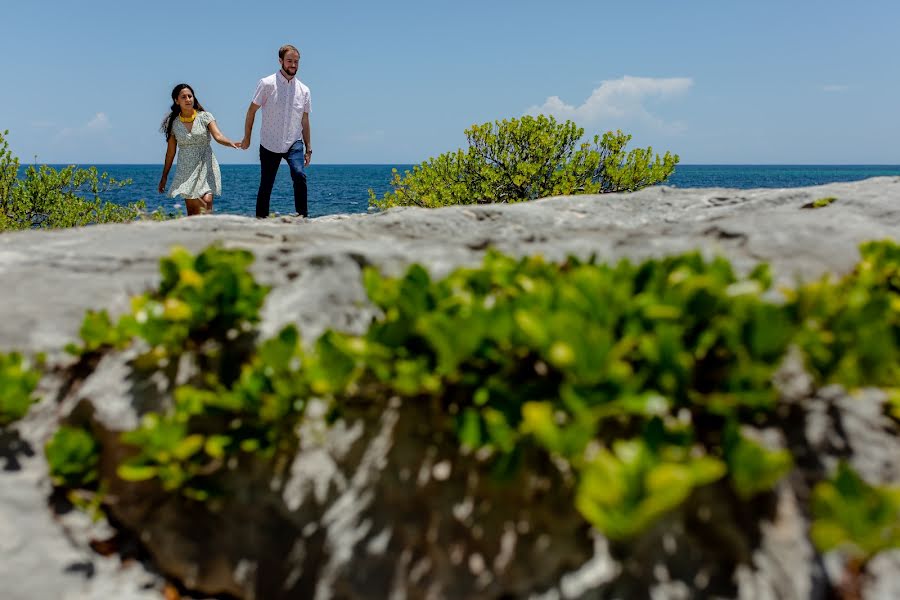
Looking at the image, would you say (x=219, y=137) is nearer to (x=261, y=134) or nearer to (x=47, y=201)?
(x=261, y=134)

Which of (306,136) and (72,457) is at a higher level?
(306,136)

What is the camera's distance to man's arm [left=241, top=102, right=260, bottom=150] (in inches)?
295

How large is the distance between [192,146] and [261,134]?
3.11 ft

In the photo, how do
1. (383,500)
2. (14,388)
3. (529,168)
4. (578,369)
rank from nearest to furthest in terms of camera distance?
(578,369), (383,500), (14,388), (529,168)

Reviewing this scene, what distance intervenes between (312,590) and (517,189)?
13.4 metres

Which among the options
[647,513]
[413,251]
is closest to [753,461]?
[647,513]

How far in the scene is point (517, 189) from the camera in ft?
47.5

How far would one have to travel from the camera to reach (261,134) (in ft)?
25.0

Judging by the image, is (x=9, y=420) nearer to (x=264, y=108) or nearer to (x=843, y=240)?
(x=843, y=240)

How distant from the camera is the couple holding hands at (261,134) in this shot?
7375mm

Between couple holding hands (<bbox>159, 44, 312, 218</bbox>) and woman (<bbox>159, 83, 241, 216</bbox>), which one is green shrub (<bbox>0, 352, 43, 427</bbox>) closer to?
couple holding hands (<bbox>159, 44, 312, 218</bbox>)

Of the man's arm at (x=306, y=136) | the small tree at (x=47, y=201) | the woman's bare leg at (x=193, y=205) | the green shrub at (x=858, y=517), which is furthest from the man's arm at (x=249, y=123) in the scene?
the small tree at (x=47, y=201)

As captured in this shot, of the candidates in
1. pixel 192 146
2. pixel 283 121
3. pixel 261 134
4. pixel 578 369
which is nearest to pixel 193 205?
pixel 192 146

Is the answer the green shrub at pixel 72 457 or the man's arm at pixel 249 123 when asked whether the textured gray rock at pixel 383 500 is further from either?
the man's arm at pixel 249 123
